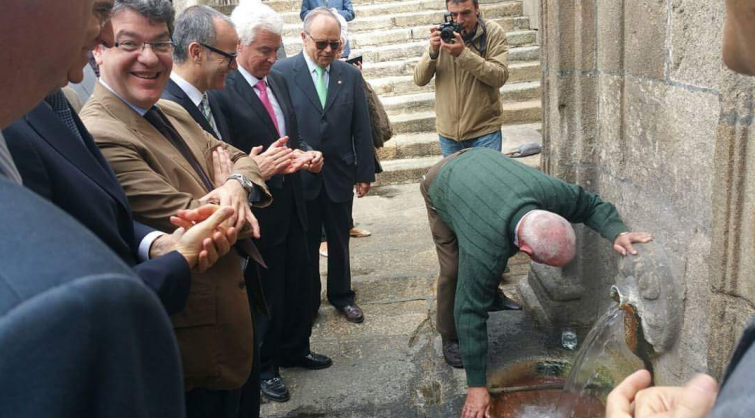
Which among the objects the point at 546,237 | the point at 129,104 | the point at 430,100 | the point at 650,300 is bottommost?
the point at 430,100

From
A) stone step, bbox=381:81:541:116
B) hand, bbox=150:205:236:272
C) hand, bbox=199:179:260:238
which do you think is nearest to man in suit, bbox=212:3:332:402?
hand, bbox=199:179:260:238

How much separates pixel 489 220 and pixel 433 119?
5.23 metres

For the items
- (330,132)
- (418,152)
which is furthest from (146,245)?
(418,152)

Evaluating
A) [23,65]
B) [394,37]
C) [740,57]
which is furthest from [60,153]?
[394,37]

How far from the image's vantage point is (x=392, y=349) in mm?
3877

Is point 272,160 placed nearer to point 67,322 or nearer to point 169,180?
point 169,180

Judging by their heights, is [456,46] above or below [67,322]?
below

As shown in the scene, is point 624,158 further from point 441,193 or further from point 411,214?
point 411,214

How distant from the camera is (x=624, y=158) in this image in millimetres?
3145

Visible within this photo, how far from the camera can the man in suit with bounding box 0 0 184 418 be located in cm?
51

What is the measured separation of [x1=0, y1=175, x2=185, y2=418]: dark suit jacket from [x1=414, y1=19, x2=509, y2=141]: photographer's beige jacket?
4.16 metres

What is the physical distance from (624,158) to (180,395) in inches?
113

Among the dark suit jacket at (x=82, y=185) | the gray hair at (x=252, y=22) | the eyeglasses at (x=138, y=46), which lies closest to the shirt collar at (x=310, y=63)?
the gray hair at (x=252, y=22)

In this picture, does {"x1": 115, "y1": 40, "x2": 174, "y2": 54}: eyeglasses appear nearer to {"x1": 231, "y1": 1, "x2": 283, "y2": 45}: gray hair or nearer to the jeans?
{"x1": 231, "y1": 1, "x2": 283, "y2": 45}: gray hair
